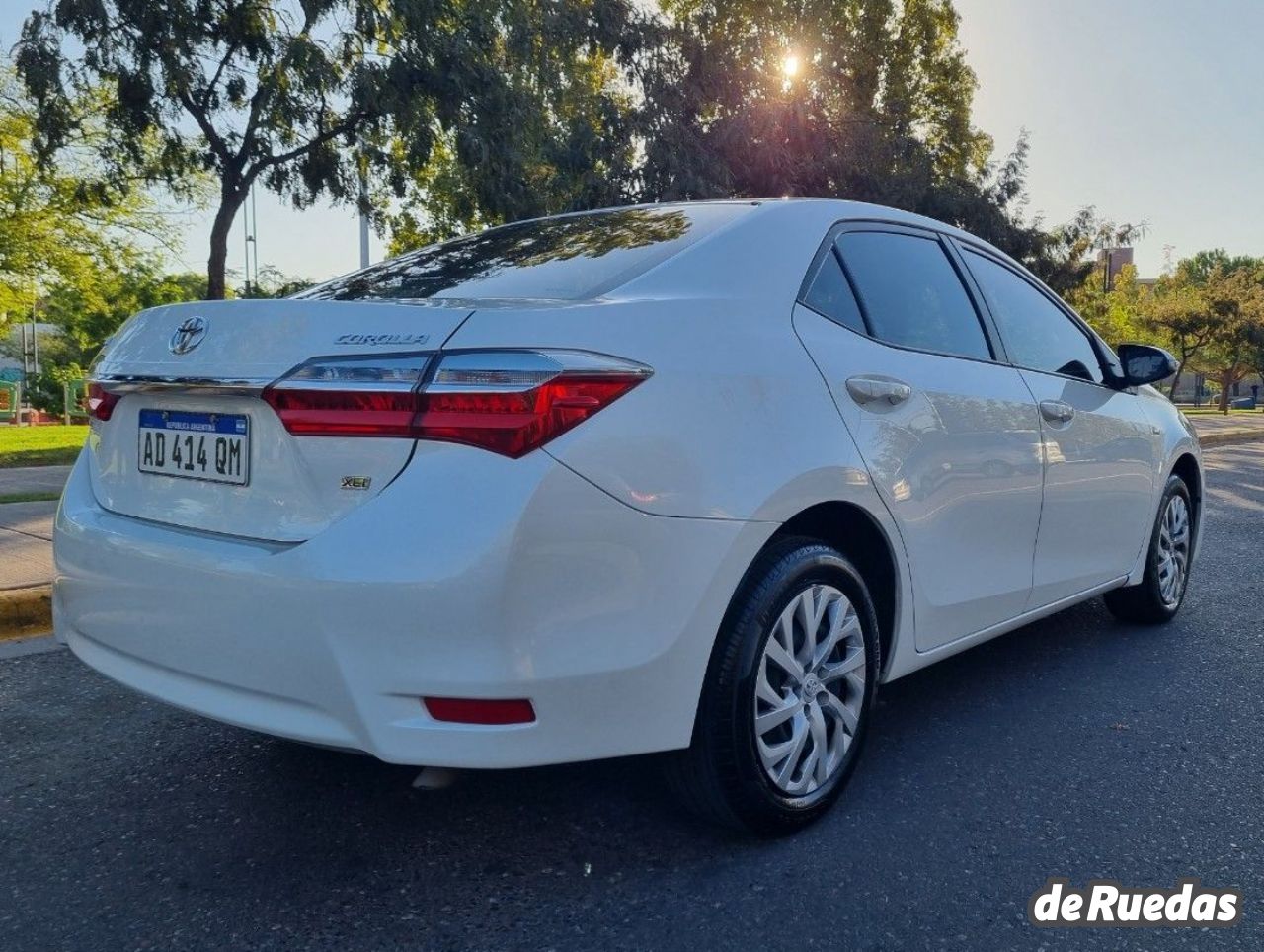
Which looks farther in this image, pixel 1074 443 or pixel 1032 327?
pixel 1032 327

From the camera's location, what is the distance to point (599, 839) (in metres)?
2.62

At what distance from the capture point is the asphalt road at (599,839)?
2236mm

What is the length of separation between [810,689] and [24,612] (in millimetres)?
3593

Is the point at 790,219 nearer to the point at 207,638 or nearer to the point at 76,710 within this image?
the point at 207,638

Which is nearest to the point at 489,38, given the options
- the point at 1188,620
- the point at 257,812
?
the point at 1188,620

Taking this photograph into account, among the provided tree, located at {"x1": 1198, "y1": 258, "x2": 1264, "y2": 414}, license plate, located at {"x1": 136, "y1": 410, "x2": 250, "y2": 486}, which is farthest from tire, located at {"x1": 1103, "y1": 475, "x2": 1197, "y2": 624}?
Answer: tree, located at {"x1": 1198, "y1": 258, "x2": 1264, "y2": 414}

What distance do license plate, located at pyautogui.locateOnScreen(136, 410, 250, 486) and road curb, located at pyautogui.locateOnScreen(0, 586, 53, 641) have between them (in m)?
2.47

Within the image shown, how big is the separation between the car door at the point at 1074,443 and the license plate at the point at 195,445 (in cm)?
251

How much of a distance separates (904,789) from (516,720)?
1.36 metres

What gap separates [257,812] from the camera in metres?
2.78

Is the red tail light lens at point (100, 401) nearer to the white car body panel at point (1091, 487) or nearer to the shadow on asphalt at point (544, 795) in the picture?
the shadow on asphalt at point (544, 795)

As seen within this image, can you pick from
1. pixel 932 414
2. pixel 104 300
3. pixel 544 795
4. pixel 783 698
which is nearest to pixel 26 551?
pixel 544 795

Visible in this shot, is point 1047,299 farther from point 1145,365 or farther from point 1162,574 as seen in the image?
point 1162,574

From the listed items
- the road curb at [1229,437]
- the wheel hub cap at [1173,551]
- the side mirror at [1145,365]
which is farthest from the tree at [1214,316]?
the side mirror at [1145,365]
